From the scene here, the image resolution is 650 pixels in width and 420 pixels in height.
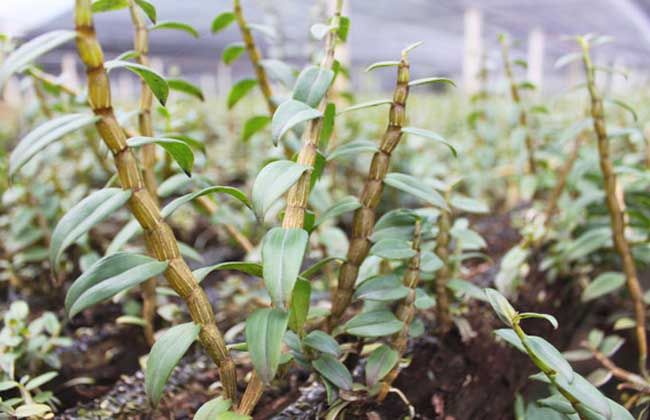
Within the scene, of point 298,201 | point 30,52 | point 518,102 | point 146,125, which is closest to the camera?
point 30,52

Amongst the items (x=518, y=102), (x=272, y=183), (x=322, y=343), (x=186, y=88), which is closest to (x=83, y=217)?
(x=272, y=183)

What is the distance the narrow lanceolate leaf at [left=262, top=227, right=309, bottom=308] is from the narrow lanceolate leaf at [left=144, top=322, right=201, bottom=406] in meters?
0.09

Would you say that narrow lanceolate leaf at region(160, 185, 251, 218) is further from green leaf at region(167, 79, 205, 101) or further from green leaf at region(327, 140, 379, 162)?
green leaf at region(167, 79, 205, 101)

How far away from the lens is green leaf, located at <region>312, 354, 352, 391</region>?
1.81ft

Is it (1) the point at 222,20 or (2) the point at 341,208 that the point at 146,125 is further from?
(2) the point at 341,208

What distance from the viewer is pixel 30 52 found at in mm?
403

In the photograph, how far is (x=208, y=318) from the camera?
49 centimetres

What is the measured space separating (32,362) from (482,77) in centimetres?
129

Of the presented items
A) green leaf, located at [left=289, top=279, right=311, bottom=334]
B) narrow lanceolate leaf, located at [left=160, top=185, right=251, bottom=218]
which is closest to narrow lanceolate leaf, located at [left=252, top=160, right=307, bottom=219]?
narrow lanceolate leaf, located at [left=160, top=185, right=251, bottom=218]

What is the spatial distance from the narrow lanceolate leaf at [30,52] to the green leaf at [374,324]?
407 millimetres

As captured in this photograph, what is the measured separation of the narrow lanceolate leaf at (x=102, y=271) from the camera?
445 mm

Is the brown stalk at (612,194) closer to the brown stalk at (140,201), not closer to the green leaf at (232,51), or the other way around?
the green leaf at (232,51)

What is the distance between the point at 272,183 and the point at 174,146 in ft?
0.32

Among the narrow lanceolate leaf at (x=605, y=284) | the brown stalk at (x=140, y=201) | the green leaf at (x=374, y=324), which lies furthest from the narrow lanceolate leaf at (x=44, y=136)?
the narrow lanceolate leaf at (x=605, y=284)
